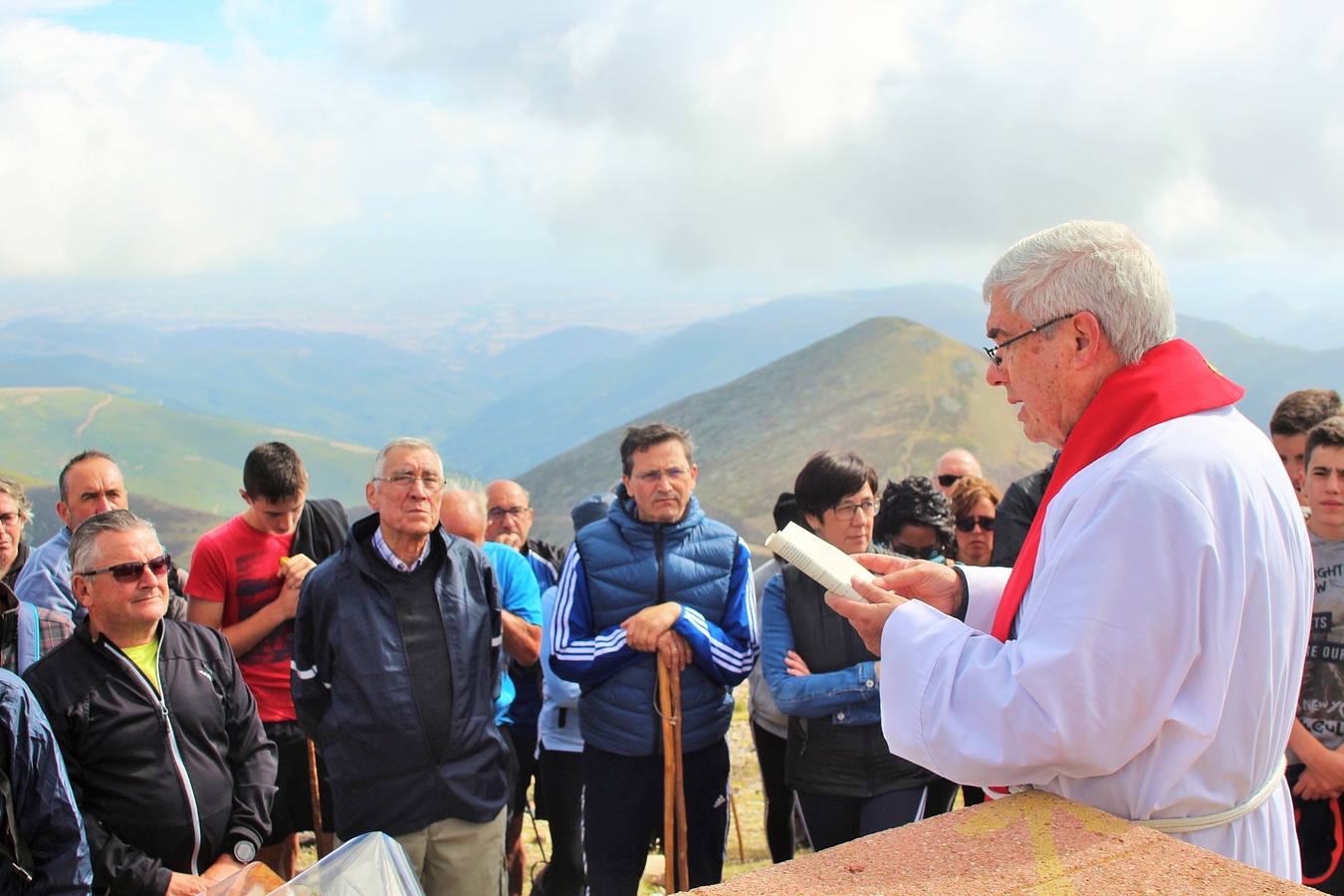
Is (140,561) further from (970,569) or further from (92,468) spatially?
(970,569)

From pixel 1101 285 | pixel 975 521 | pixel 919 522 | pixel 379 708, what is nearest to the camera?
pixel 1101 285

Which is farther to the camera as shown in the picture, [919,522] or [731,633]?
[919,522]

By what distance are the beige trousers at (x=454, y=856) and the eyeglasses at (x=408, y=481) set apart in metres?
1.40

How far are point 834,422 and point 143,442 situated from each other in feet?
262

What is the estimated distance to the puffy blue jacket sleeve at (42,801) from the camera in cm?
307

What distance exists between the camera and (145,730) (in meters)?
3.68

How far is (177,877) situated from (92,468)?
8.49 ft

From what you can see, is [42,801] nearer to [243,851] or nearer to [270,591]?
[243,851]

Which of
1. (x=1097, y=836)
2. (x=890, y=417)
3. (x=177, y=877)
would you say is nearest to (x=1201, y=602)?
(x=1097, y=836)

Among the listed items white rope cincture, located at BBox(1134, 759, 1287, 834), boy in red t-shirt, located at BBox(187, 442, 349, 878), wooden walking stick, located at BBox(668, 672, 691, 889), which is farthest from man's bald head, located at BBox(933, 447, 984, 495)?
white rope cincture, located at BBox(1134, 759, 1287, 834)

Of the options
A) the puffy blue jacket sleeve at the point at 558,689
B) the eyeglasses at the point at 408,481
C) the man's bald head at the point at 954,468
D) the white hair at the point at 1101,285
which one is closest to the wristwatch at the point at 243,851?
the eyeglasses at the point at 408,481

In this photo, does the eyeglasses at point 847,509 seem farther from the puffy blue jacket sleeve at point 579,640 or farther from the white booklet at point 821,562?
the white booklet at point 821,562

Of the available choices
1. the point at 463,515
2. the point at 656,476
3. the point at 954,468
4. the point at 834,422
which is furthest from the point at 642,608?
the point at 834,422

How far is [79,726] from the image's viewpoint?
355 cm
